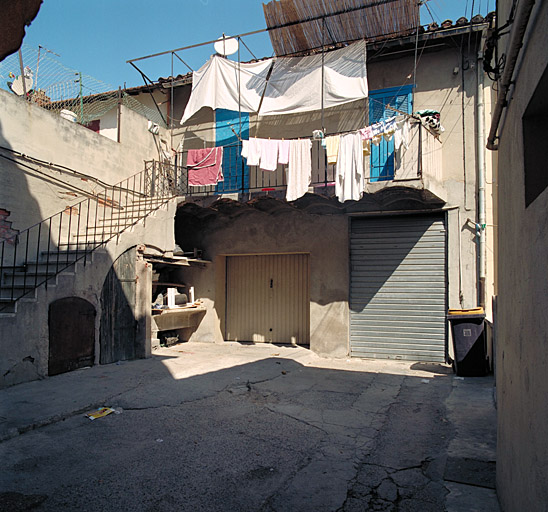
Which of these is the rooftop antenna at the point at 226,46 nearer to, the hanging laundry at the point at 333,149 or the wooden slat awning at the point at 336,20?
the wooden slat awning at the point at 336,20

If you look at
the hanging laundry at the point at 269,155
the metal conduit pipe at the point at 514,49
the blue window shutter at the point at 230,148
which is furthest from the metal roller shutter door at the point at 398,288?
the metal conduit pipe at the point at 514,49

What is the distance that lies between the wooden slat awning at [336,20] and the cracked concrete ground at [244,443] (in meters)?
8.06

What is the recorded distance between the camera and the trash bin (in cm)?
845

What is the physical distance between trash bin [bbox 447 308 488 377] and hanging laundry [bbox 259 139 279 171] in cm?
506

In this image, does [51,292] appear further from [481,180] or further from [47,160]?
[481,180]

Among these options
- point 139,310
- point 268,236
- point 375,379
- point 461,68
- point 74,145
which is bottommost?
point 375,379

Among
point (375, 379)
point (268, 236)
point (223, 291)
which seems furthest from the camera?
point (223, 291)

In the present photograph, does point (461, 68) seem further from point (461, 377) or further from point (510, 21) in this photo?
point (510, 21)

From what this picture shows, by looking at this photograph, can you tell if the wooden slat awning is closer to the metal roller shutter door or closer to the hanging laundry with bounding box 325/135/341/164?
the hanging laundry with bounding box 325/135/341/164

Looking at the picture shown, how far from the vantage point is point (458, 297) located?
999 centimetres

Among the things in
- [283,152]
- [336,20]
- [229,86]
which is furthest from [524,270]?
[229,86]

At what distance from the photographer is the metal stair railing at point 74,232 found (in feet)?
26.7

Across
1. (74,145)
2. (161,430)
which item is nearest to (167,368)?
(161,430)

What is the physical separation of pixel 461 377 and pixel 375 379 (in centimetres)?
168
